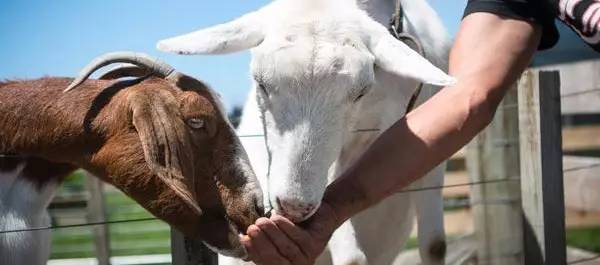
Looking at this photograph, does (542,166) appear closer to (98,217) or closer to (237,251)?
(237,251)

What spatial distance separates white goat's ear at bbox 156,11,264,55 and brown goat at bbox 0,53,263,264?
13 cm

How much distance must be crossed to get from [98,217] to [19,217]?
186 inches

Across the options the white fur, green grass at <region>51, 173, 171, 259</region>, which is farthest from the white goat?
green grass at <region>51, 173, 171, 259</region>

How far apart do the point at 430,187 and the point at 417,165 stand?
1.30 meters

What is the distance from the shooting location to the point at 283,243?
2.00 m

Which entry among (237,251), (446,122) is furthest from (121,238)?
(446,122)

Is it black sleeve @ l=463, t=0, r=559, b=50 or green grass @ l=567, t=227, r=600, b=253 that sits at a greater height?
black sleeve @ l=463, t=0, r=559, b=50

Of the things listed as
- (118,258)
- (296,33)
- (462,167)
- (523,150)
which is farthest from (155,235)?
(296,33)

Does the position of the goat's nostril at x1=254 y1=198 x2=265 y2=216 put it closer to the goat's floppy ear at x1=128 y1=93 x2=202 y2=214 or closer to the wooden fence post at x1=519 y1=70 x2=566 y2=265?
the goat's floppy ear at x1=128 y1=93 x2=202 y2=214

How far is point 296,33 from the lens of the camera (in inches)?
103

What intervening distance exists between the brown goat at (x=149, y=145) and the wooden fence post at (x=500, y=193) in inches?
85.8

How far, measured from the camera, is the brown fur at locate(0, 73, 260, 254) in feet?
7.21

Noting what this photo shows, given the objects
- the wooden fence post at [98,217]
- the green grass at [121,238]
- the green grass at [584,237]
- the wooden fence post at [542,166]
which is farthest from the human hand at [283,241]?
the green grass at [584,237]

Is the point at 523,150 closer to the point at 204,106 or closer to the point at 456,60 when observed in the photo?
the point at 456,60
